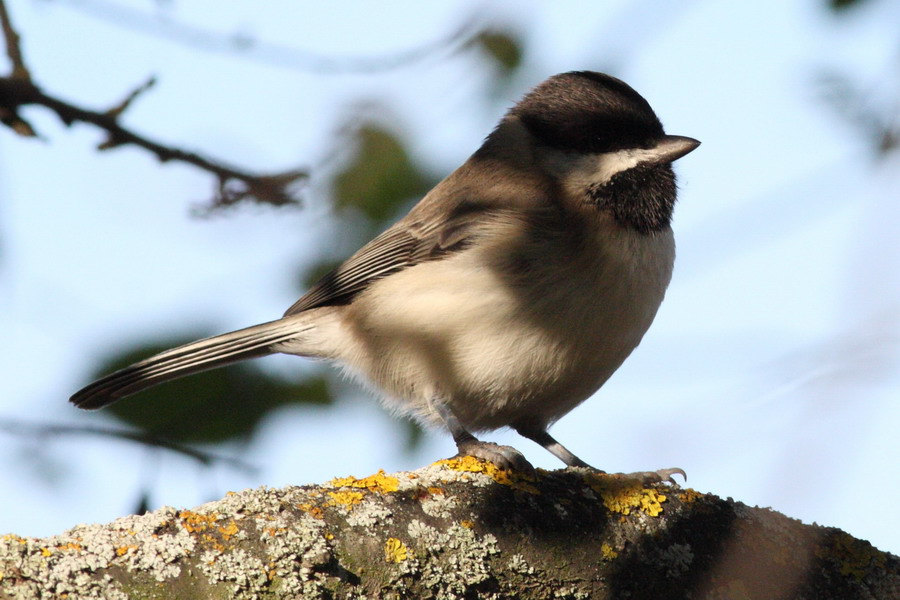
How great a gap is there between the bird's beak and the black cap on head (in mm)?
68

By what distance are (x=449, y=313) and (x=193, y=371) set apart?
46.7 inches

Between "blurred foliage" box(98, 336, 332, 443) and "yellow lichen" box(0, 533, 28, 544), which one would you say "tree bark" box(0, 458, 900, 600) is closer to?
"yellow lichen" box(0, 533, 28, 544)

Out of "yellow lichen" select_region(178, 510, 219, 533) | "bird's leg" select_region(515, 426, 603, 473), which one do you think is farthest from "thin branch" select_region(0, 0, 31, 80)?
"bird's leg" select_region(515, 426, 603, 473)

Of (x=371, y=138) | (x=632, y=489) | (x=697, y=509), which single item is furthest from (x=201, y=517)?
(x=371, y=138)

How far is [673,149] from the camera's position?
4645 mm

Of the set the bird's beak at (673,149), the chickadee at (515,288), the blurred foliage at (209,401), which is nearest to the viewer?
the blurred foliage at (209,401)

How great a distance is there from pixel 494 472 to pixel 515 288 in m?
1.37

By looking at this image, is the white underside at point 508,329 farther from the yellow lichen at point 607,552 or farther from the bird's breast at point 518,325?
the yellow lichen at point 607,552

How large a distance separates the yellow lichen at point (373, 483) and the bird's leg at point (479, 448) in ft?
1.43

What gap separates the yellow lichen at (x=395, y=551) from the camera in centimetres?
255

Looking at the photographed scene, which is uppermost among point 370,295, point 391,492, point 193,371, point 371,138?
point 371,138

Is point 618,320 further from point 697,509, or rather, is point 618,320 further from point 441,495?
point 441,495

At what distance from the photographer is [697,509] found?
122 inches

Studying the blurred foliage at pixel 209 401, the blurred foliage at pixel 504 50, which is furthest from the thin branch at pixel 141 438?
the blurred foliage at pixel 504 50
